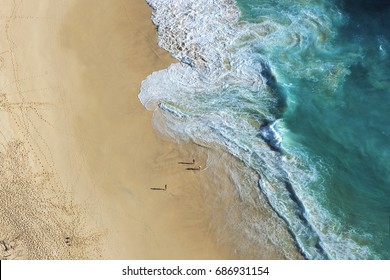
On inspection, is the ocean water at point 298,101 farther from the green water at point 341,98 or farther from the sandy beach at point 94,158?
the sandy beach at point 94,158

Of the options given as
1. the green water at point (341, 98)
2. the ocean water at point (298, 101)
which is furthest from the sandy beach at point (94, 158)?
the green water at point (341, 98)

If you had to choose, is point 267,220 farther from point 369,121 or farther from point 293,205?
point 369,121

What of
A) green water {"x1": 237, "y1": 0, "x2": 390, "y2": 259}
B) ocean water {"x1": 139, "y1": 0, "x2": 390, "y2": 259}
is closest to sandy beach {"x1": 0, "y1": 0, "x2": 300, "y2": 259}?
ocean water {"x1": 139, "y1": 0, "x2": 390, "y2": 259}

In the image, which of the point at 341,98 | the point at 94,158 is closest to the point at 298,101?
the point at 341,98

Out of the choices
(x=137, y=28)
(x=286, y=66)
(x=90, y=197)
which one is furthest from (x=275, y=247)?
(x=137, y=28)

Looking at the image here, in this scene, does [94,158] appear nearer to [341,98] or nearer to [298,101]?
[298,101]

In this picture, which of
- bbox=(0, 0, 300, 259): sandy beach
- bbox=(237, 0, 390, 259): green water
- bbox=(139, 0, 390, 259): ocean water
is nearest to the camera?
bbox=(0, 0, 300, 259): sandy beach

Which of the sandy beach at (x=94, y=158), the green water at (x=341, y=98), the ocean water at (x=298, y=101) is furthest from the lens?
the green water at (x=341, y=98)

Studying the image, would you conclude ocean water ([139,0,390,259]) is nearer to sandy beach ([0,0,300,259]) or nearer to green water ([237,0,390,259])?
green water ([237,0,390,259])
